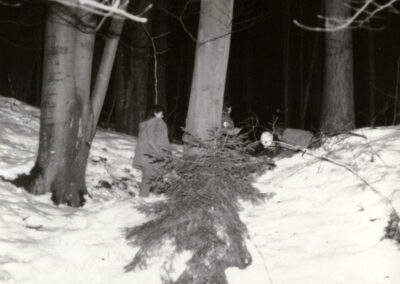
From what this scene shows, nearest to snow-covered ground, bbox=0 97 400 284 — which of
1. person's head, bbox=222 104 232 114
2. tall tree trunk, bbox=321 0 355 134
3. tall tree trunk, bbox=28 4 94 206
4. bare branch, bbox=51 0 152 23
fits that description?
tall tree trunk, bbox=28 4 94 206

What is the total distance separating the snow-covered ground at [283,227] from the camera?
4605mm

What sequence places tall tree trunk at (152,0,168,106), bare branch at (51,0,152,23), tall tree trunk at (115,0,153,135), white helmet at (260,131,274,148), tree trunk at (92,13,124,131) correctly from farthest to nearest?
tall tree trunk at (152,0,168,106), tall tree trunk at (115,0,153,135), white helmet at (260,131,274,148), tree trunk at (92,13,124,131), bare branch at (51,0,152,23)

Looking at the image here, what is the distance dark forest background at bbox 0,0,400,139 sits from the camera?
14.5 m

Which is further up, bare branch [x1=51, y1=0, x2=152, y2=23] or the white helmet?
bare branch [x1=51, y1=0, x2=152, y2=23]

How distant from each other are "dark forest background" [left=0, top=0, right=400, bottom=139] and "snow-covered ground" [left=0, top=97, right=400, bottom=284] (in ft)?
23.3

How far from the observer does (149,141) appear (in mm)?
7543

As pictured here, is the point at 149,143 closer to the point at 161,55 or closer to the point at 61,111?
the point at 61,111

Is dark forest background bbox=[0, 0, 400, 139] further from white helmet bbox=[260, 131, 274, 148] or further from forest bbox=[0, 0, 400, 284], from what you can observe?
white helmet bbox=[260, 131, 274, 148]

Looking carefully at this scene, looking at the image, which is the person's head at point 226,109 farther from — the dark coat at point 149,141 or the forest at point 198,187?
the dark coat at point 149,141

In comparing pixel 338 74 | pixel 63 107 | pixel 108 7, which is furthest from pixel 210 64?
pixel 338 74

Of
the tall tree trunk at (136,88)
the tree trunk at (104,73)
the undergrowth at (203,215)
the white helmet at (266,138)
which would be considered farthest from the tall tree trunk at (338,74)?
the tall tree trunk at (136,88)

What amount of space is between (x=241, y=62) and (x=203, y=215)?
25298mm

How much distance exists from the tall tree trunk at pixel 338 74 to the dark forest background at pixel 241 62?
5199mm

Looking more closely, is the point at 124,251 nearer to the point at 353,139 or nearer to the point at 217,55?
the point at 217,55
